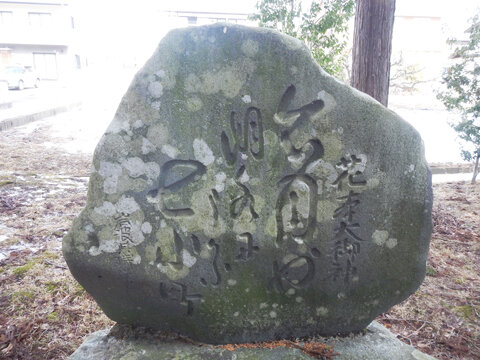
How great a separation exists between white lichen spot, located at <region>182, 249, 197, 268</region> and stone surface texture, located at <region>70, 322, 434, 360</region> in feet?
1.53

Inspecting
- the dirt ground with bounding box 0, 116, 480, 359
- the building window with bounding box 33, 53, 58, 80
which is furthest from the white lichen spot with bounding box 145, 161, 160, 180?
the building window with bounding box 33, 53, 58, 80

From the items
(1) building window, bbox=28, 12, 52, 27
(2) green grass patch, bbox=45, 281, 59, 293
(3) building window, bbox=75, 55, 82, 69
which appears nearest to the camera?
(2) green grass patch, bbox=45, 281, 59, 293

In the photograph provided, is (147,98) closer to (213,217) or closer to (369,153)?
(213,217)

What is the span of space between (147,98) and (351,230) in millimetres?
1274

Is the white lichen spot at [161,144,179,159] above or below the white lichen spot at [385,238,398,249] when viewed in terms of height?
above

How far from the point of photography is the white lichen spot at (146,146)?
182cm

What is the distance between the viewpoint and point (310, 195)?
1.91 m

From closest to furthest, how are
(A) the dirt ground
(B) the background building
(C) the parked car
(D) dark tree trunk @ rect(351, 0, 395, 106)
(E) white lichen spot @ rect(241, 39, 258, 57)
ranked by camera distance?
(E) white lichen spot @ rect(241, 39, 258, 57) < (A) the dirt ground < (D) dark tree trunk @ rect(351, 0, 395, 106) < (C) the parked car < (B) the background building

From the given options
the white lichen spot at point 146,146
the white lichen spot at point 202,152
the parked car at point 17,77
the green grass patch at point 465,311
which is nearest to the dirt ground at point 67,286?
the green grass patch at point 465,311

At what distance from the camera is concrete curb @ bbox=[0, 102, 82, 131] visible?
31.5ft

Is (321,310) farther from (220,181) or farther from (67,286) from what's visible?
(67,286)

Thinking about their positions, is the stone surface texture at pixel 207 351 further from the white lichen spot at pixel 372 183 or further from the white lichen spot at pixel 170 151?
the white lichen spot at pixel 170 151

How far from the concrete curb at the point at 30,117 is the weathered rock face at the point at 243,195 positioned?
940 centimetres

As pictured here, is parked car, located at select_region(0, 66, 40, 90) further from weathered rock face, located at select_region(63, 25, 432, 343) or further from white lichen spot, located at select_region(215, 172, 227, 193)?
white lichen spot, located at select_region(215, 172, 227, 193)
